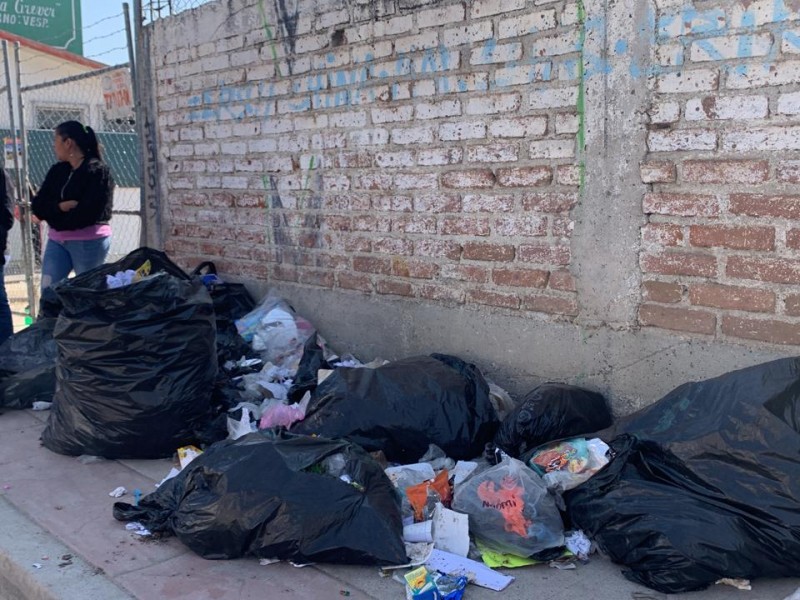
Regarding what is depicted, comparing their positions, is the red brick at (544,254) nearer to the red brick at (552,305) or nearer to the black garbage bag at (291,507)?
the red brick at (552,305)

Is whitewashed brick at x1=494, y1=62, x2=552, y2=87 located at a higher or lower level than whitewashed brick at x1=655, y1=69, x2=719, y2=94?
higher

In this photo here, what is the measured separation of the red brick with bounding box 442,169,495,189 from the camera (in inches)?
150

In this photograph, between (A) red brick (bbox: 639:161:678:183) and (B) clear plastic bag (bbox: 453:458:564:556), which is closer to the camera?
(B) clear plastic bag (bbox: 453:458:564:556)

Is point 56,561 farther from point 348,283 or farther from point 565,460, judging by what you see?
point 348,283

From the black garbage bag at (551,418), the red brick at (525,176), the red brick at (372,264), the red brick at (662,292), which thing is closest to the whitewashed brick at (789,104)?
the red brick at (662,292)

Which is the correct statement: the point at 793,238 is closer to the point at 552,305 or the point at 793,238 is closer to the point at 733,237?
the point at 733,237

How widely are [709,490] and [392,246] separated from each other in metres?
2.22

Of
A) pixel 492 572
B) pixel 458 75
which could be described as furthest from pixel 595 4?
pixel 492 572

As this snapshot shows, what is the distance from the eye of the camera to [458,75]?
388 centimetres

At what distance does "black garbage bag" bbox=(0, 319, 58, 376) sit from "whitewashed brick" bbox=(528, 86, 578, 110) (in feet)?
9.97

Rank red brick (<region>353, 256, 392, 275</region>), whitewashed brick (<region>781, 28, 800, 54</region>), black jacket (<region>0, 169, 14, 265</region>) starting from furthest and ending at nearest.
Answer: black jacket (<region>0, 169, 14, 265</region>), red brick (<region>353, 256, 392, 275</region>), whitewashed brick (<region>781, 28, 800, 54</region>)

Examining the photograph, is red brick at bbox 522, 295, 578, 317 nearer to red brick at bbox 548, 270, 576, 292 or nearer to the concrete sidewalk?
red brick at bbox 548, 270, 576, 292

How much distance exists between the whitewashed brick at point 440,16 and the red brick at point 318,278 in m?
1.53

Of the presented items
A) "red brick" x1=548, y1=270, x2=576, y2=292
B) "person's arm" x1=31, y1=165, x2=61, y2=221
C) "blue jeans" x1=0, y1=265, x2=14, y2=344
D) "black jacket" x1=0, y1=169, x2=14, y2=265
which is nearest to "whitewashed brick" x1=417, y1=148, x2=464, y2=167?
"red brick" x1=548, y1=270, x2=576, y2=292
